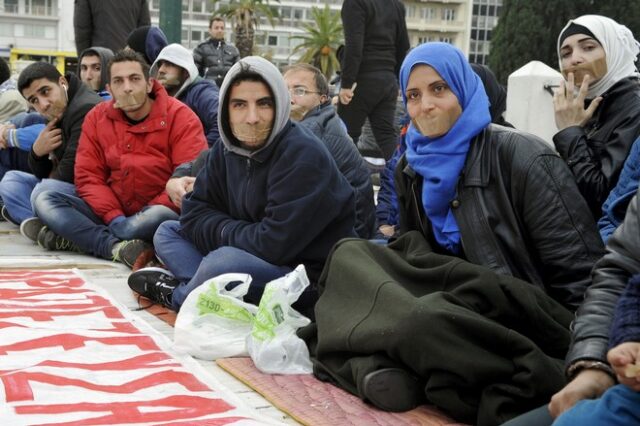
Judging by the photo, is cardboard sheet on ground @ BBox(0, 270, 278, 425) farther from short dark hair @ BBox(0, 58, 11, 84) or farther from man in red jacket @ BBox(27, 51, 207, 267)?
short dark hair @ BBox(0, 58, 11, 84)

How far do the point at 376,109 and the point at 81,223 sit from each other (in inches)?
134

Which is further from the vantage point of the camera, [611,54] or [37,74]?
[37,74]

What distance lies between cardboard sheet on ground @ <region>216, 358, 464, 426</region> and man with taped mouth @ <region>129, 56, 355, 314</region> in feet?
2.47

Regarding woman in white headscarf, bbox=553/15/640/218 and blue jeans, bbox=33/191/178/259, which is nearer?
woman in white headscarf, bbox=553/15/640/218

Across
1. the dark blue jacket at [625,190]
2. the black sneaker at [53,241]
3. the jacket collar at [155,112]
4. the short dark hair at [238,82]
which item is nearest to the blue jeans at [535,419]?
the dark blue jacket at [625,190]

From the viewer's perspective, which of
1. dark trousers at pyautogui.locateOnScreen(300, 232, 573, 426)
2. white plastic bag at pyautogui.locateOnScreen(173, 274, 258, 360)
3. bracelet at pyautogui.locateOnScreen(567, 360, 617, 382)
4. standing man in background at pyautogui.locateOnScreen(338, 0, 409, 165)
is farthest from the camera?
standing man in background at pyautogui.locateOnScreen(338, 0, 409, 165)

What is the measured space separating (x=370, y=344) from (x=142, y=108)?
12.3 feet

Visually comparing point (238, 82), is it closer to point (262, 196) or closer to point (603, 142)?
point (262, 196)

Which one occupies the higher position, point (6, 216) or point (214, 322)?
point (214, 322)

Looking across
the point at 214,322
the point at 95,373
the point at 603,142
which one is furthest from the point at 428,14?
the point at 95,373

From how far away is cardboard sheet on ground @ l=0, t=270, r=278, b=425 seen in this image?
333 cm

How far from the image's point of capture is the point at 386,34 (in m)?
8.73


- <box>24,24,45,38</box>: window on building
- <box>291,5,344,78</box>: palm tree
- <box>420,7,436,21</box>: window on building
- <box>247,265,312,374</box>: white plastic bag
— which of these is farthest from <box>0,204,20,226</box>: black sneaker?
<box>420,7,436,21</box>: window on building

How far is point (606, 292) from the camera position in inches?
105
